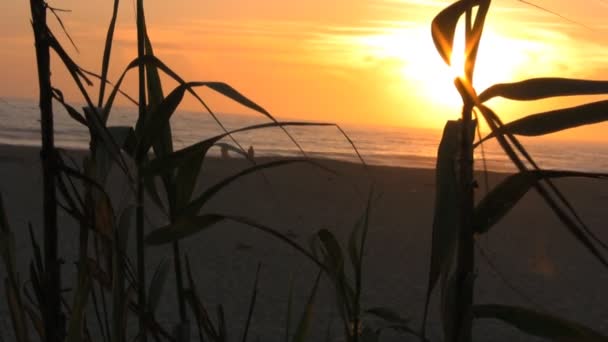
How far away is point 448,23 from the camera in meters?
0.60

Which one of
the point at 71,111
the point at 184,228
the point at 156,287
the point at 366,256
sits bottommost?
the point at 366,256

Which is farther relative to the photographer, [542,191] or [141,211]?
[141,211]

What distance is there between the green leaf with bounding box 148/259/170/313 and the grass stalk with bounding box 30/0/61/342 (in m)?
0.21

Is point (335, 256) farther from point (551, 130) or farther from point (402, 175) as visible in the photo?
point (402, 175)

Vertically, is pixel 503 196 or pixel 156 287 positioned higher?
pixel 503 196

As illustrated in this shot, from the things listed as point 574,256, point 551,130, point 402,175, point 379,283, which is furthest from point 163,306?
point 402,175

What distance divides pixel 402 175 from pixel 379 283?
7.73 m

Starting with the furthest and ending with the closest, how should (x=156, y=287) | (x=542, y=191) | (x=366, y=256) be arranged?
(x=366, y=256)
(x=156, y=287)
(x=542, y=191)

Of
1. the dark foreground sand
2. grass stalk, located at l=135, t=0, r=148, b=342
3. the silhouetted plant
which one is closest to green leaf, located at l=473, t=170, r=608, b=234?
the silhouetted plant

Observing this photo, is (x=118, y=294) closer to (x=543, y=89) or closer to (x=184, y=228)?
(x=184, y=228)

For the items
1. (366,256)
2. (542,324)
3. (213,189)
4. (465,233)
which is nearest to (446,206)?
(465,233)

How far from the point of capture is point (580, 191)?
39.1 ft

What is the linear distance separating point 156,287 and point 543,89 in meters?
0.50

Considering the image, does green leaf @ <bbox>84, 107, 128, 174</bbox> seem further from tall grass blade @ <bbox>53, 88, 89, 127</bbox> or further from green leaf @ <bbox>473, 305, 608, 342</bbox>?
green leaf @ <bbox>473, 305, 608, 342</bbox>
